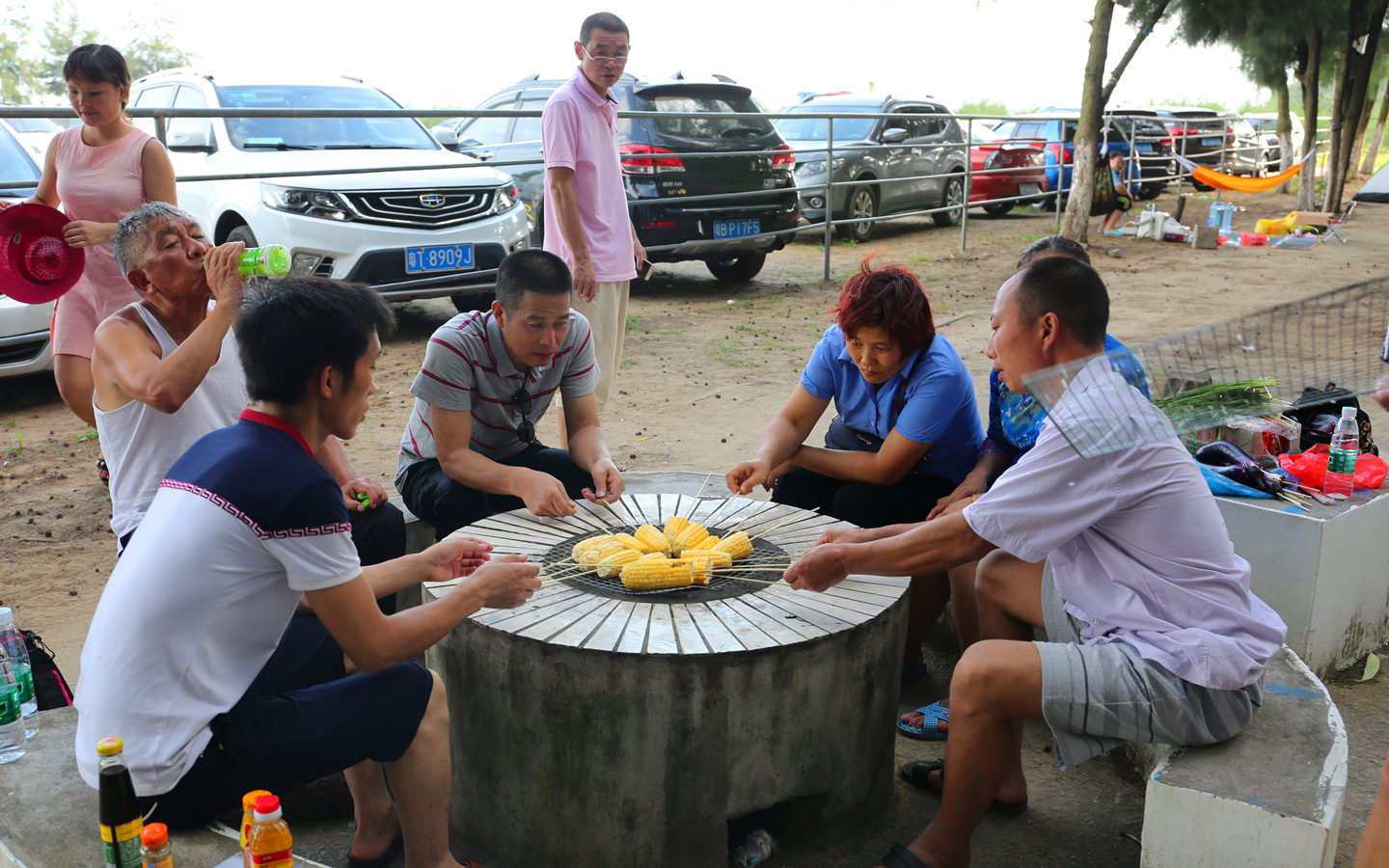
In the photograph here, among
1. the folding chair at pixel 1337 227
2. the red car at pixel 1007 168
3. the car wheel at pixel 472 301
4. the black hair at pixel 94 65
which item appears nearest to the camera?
the black hair at pixel 94 65

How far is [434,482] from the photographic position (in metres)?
3.19

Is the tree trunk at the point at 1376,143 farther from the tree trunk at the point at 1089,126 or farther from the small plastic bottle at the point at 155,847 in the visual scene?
the small plastic bottle at the point at 155,847

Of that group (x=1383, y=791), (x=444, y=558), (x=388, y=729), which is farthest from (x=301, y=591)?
(x=1383, y=791)

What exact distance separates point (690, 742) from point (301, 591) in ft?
2.82

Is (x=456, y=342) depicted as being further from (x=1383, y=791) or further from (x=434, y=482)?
(x=1383, y=791)

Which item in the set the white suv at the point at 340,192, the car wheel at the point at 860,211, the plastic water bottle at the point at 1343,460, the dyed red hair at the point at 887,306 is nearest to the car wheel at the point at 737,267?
the car wheel at the point at 860,211

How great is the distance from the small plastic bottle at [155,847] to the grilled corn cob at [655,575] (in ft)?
3.67

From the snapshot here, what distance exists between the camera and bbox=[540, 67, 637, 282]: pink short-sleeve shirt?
4391 millimetres

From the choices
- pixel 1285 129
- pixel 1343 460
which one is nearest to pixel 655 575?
pixel 1343 460

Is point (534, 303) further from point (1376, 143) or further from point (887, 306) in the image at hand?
point (1376, 143)

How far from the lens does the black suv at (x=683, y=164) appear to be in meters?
8.34

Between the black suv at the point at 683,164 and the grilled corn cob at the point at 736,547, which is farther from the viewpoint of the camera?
the black suv at the point at 683,164

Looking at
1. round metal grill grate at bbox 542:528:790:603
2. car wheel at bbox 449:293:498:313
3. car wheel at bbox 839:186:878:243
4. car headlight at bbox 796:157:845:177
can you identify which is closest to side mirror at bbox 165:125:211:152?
car wheel at bbox 449:293:498:313

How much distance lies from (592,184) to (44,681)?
9.59 feet
